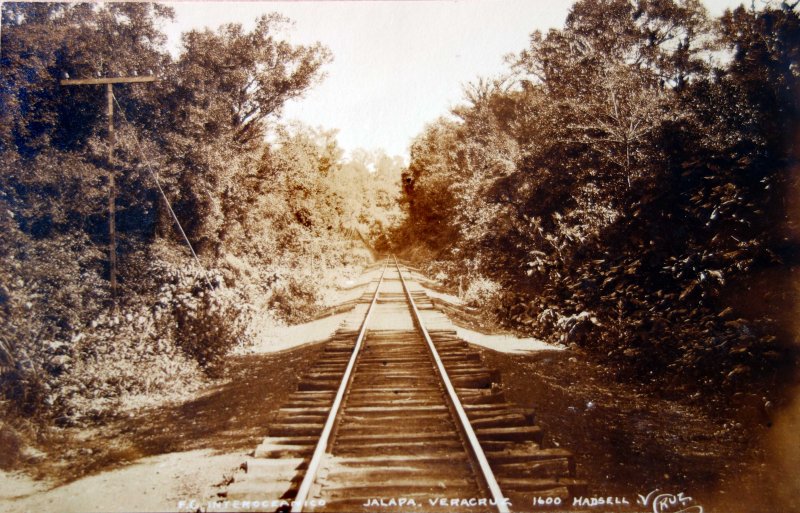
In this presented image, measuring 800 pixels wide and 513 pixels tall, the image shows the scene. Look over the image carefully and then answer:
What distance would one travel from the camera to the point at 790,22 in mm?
6238

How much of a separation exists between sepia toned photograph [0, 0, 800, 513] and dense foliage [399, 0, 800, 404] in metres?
0.04

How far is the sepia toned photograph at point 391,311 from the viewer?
4.31 meters

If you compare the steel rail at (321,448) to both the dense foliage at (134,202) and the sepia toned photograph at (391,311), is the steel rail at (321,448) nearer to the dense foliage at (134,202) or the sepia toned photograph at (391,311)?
the sepia toned photograph at (391,311)

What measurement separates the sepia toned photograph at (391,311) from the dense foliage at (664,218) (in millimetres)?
45

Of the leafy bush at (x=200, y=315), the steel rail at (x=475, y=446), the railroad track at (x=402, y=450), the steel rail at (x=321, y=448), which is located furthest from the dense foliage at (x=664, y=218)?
the leafy bush at (x=200, y=315)

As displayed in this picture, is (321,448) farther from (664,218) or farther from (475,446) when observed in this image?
(664,218)

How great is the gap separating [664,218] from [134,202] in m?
12.5

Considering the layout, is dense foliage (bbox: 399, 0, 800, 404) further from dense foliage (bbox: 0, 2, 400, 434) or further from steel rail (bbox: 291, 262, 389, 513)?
dense foliage (bbox: 0, 2, 400, 434)

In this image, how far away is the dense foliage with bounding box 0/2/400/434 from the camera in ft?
24.5

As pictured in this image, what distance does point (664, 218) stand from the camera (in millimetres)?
7723
